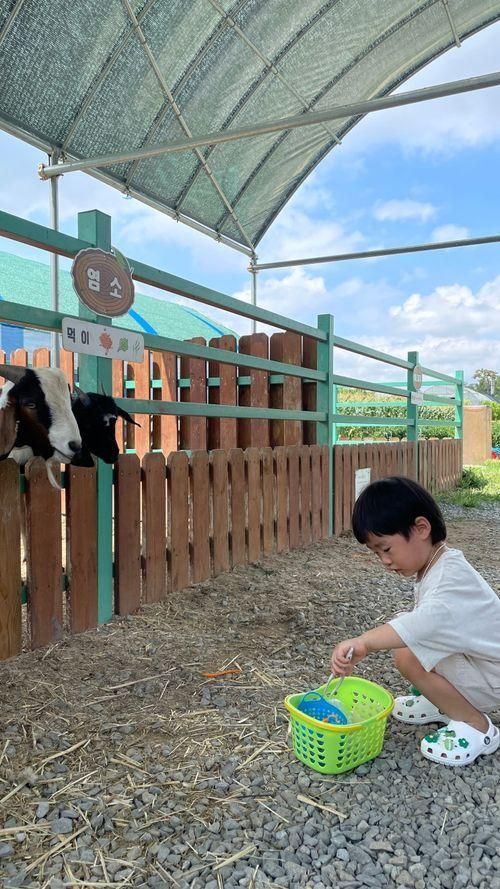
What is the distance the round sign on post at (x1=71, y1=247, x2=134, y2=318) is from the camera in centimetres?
291

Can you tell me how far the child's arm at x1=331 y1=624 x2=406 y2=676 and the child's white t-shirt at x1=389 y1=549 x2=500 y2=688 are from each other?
3cm

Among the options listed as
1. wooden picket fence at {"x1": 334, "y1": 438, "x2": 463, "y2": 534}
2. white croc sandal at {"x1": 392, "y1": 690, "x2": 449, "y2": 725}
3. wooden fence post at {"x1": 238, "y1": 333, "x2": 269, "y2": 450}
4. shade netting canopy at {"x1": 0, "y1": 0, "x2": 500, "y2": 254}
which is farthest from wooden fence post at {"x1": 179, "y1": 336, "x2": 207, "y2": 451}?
white croc sandal at {"x1": 392, "y1": 690, "x2": 449, "y2": 725}

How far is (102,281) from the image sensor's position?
10.00ft

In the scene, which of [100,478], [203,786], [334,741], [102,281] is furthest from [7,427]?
[334,741]

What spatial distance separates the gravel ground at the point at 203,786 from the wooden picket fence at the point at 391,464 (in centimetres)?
201

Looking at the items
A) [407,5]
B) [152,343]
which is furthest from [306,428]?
[407,5]

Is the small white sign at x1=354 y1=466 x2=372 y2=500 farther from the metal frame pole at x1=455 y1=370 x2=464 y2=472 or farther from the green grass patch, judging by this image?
the metal frame pole at x1=455 y1=370 x2=464 y2=472

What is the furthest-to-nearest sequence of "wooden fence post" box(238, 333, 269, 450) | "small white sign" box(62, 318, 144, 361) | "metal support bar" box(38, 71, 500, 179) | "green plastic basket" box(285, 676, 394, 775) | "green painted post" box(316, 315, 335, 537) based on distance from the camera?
1. "green painted post" box(316, 315, 335, 537)
2. "metal support bar" box(38, 71, 500, 179)
3. "wooden fence post" box(238, 333, 269, 450)
4. "small white sign" box(62, 318, 144, 361)
5. "green plastic basket" box(285, 676, 394, 775)

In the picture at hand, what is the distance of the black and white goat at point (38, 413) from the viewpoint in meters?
2.45

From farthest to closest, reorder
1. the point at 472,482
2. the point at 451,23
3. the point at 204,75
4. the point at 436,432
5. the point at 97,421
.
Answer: the point at 436,432, the point at 472,482, the point at 451,23, the point at 204,75, the point at 97,421

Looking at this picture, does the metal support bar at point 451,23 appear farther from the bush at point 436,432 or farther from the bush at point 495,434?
the bush at point 495,434

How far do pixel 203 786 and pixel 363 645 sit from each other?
0.61 m

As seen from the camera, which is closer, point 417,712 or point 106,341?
point 417,712

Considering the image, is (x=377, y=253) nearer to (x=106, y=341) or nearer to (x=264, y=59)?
(x=264, y=59)
